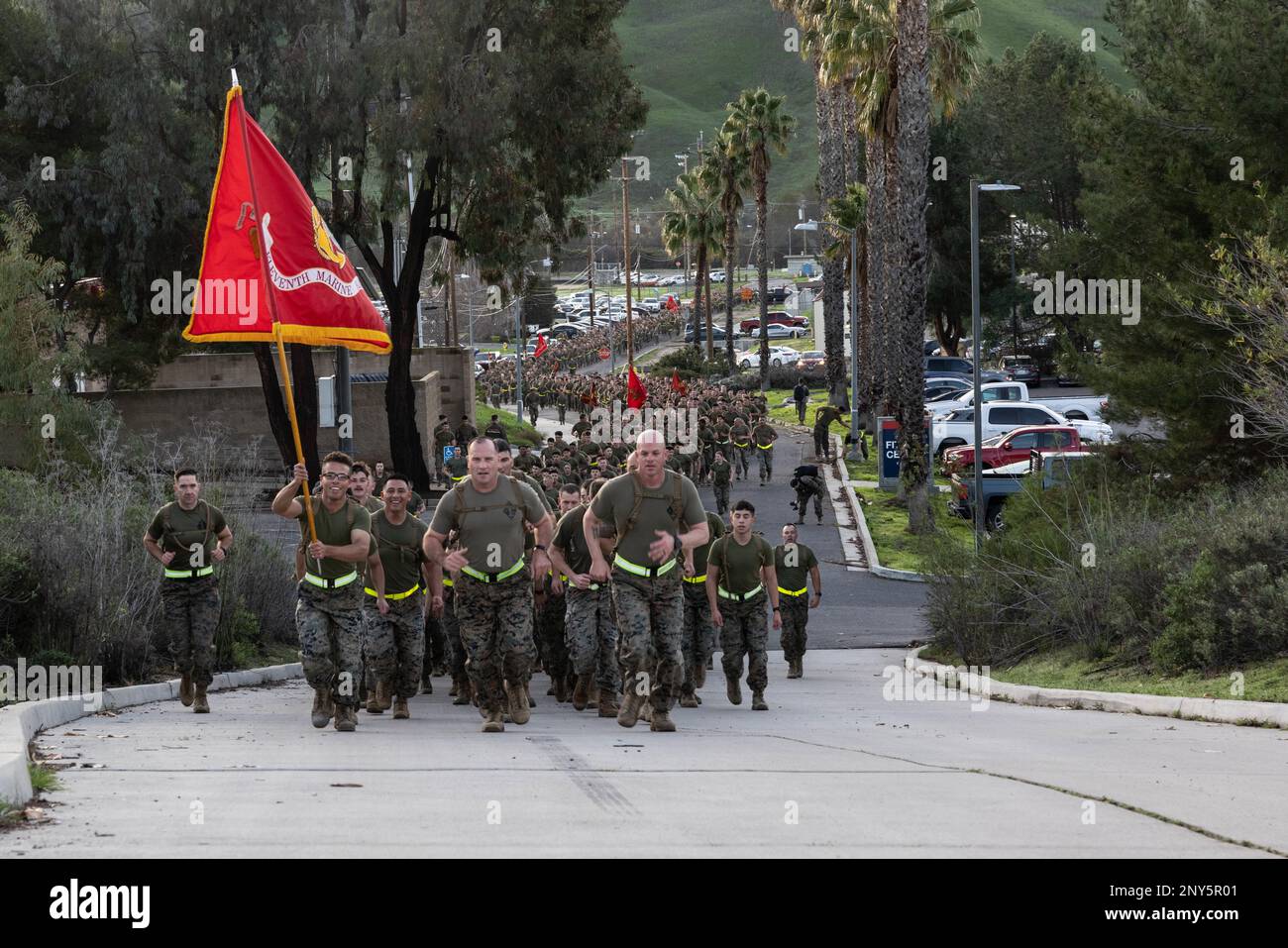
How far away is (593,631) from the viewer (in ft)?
44.3

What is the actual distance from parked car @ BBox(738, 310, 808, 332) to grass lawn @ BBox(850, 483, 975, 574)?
3032 inches

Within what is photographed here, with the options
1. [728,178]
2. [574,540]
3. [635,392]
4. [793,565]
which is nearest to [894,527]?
[635,392]

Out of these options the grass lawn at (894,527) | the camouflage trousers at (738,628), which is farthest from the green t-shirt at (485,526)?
the grass lawn at (894,527)

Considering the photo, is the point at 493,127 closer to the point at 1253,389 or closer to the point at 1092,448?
the point at 1092,448

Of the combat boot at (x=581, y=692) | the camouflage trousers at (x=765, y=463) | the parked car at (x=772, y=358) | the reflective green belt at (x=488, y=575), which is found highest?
the parked car at (x=772, y=358)

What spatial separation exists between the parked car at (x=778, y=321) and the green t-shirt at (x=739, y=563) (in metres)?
Result: 99.6

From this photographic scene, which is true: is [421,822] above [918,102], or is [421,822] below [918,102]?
below

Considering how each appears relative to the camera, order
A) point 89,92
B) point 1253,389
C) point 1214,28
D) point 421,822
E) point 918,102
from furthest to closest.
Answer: point 89,92 < point 918,102 < point 1214,28 < point 1253,389 < point 421,822

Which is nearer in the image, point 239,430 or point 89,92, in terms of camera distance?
point 89,92

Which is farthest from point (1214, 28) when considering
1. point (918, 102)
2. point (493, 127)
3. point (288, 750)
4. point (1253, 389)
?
point (288, 750)

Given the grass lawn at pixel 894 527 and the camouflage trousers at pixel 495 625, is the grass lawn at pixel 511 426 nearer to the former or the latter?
the grass lawn at pixel 894 527

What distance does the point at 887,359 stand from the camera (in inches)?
1726

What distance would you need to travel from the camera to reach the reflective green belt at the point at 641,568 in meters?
11.3
